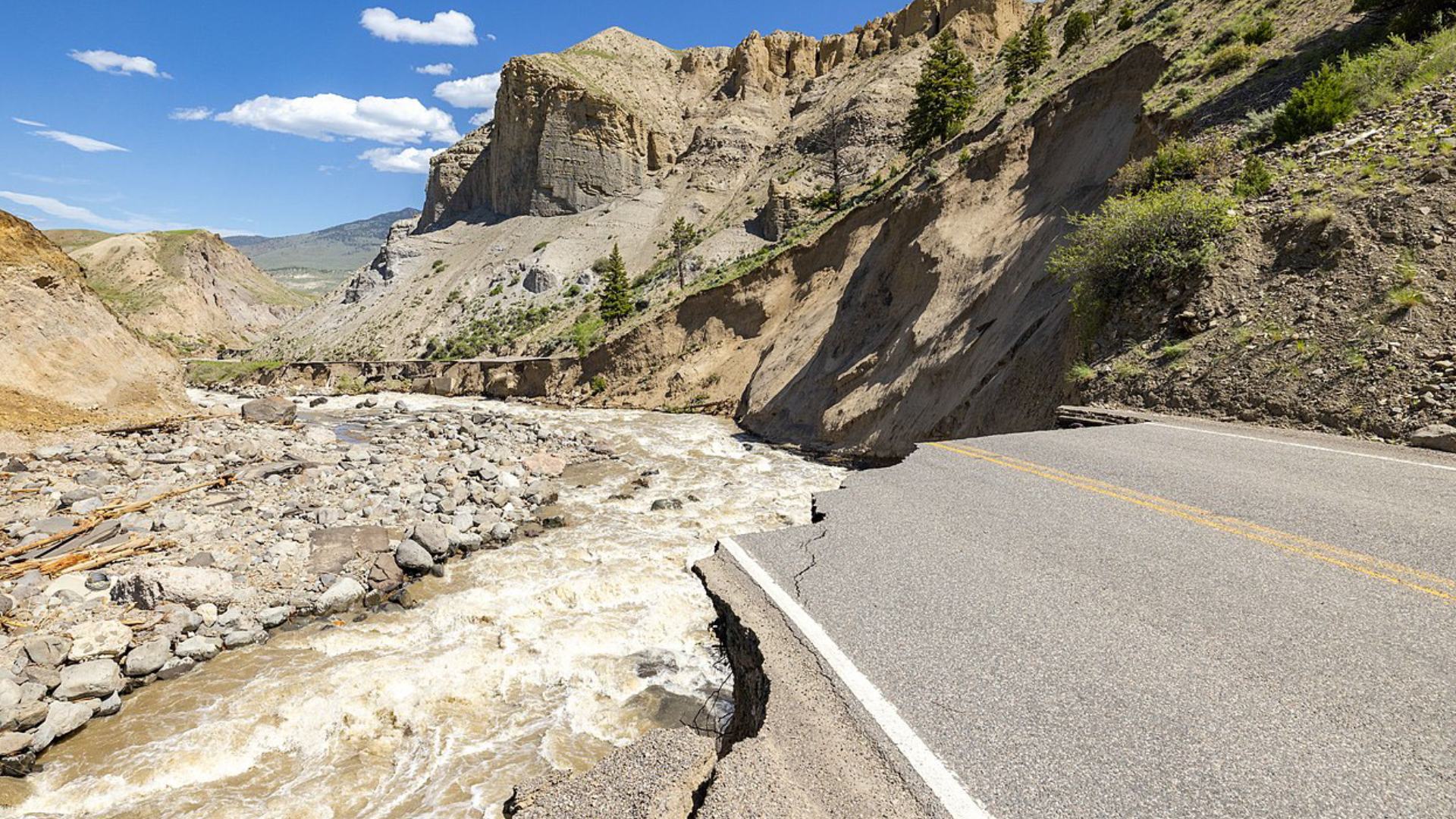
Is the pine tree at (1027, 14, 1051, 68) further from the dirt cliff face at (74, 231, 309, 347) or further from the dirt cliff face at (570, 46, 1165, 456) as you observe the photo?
the dirt cliff face at (74, 231, 309, 347)

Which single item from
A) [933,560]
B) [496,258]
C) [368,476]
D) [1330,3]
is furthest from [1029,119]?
[496,258]

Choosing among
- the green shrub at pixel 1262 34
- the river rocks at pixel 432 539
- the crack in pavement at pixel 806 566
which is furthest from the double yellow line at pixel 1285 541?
the green shrub at pixel 1262 34

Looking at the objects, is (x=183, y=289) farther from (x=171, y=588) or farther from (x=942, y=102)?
(x=171, y=588)

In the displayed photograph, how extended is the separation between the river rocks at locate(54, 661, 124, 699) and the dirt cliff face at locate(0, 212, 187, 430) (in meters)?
13.6

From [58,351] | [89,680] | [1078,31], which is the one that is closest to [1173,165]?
[89,680]

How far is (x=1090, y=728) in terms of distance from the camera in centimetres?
287

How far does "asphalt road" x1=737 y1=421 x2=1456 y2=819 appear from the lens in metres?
2.53

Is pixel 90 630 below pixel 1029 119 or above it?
below

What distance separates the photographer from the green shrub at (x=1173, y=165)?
1398 cm

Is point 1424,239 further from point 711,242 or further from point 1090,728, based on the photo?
point 711,242

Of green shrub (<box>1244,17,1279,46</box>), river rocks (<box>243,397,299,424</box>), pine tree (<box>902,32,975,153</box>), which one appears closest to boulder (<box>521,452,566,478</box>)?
river rocks (<box>243,397,299,424</box>)

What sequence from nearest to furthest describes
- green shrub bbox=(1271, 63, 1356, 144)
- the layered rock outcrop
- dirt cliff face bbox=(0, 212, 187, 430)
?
green shrub bbox=(1271, 63, 1356, 144), dirt cliff face bbox=(0, 212, 187, 430), the layered rock outcrop

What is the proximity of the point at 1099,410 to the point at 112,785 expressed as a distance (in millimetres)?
14167

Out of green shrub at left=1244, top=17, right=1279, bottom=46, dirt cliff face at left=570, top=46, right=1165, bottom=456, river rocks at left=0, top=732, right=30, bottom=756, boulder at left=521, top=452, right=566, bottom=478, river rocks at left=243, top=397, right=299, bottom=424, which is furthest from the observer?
river rocks at left=243, top=397, right=299, bottom=424
